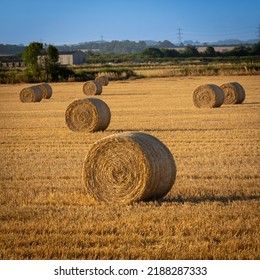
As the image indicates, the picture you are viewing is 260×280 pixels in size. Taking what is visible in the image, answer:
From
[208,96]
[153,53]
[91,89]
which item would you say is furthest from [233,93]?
[153,53]

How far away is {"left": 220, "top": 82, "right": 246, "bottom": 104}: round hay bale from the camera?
27.5 meters

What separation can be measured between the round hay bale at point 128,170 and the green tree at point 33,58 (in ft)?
139

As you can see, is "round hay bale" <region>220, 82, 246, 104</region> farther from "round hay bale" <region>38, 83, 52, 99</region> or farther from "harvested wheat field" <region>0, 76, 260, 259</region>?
"round hay bale" <region>38, 83, 52, 99</region>

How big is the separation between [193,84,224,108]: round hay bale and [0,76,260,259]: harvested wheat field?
685cm

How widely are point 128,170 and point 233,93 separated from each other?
18689mm

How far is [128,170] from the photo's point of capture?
9.65 metres

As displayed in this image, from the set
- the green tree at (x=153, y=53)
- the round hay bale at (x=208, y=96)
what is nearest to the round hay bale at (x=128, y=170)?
the round hay bale at (x=208, y=96)

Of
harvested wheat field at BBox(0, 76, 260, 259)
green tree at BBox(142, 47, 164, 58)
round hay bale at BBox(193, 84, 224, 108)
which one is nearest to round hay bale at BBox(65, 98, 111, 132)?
harvested wheat field at BBox(0, 76, 260, 259)

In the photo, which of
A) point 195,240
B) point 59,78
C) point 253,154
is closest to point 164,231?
point 195,240

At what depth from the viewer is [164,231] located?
26.2ft

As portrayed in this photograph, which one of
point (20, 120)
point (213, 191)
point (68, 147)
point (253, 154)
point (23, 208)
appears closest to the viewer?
point (23, 208)

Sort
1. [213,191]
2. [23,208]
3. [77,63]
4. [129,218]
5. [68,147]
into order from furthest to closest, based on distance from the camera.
→ [77,63] → [68,147] → [213,191] → [23,208] → [129,218]

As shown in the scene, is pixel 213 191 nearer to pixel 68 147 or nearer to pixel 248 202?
pixel 248 202
